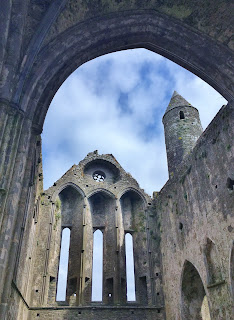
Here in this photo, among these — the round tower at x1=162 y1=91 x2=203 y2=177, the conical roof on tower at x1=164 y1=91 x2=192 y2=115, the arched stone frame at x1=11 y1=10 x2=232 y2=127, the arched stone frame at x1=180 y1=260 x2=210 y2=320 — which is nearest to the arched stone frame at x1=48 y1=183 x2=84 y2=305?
the arched stone frame at x1=180 y1=260 x2=210 y2=320

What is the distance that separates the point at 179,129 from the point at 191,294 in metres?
6.85

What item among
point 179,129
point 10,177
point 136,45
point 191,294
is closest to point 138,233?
point 191,294

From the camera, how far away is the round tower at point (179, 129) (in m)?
12.8

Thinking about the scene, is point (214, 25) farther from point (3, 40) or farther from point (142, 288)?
point (142, 288)

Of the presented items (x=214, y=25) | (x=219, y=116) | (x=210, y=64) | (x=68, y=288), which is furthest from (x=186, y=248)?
(x=214, y=25)

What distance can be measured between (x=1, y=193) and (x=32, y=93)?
1.89 metres

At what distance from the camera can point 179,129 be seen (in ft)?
43.9

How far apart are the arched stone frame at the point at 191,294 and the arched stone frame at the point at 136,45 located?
18.8 ft

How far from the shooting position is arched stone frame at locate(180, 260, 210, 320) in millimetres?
9203

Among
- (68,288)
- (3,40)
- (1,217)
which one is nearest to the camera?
(1,217)

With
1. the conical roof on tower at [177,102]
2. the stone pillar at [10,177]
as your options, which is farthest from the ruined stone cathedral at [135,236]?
the stone pillar at [10,177]

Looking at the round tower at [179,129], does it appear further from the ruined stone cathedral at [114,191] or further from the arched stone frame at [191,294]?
the arched stone frame at [191,294]

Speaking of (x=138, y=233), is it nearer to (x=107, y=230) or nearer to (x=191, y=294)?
(x=107, y=230)

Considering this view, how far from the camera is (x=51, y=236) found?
11.8m
